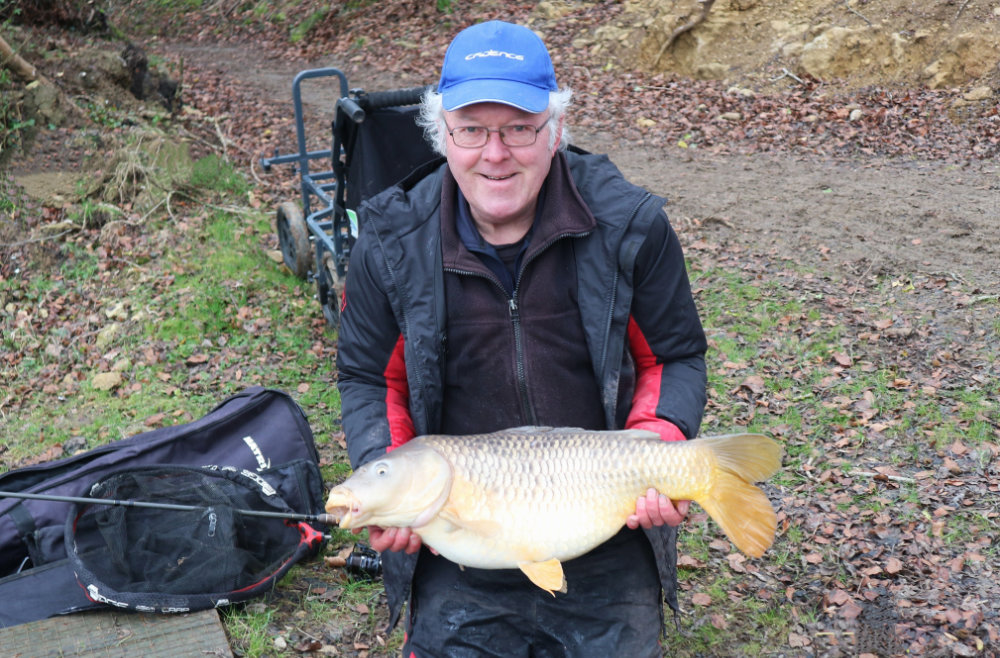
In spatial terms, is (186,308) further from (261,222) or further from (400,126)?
(400,126)

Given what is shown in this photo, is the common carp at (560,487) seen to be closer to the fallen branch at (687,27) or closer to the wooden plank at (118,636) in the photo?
the wooden plank at (118,636)

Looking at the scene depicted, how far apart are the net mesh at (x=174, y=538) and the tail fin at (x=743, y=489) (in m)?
1.98

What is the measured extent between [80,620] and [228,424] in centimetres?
115

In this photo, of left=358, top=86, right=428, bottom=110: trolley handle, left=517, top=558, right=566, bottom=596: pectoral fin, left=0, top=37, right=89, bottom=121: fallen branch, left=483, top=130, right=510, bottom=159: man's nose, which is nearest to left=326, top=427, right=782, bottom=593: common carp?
left=517, top=558, right=566, bottom=596: pectoral fin

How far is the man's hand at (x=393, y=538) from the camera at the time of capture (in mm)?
2355

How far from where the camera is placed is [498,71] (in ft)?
8.00

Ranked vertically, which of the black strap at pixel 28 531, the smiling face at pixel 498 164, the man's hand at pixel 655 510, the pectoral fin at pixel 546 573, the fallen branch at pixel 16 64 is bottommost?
the black strap at pixel 28 531

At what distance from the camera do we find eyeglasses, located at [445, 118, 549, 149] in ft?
8.23

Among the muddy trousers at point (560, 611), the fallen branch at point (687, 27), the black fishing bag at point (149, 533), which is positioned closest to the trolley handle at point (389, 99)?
the black fishing bag at point (149, 533)

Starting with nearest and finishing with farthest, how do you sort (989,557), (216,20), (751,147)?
(989,557) < (751,147) < (216,20)

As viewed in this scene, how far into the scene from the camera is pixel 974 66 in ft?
34.5

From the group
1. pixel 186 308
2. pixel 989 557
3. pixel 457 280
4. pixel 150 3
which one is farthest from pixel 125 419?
pixel 150 3

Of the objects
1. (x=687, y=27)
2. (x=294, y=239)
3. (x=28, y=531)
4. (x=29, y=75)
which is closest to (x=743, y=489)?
(x=28, y=531)

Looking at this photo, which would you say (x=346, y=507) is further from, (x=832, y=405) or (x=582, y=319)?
(x=832, y=405)
